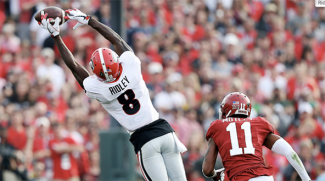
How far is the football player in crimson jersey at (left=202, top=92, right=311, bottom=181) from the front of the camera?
5465 mm

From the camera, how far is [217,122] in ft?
18.7

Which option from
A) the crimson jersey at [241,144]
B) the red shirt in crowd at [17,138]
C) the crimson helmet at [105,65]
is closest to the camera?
the crimson jersey at [241,144]

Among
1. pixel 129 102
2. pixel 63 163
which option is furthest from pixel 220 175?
pixel 63 163

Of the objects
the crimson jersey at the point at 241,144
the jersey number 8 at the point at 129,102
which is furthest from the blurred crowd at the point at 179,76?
the crimson jersey at the point at 241,144

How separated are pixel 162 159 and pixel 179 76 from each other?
21.7 feet

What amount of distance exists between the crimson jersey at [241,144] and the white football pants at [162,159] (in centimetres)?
64

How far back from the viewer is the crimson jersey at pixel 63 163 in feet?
32.3

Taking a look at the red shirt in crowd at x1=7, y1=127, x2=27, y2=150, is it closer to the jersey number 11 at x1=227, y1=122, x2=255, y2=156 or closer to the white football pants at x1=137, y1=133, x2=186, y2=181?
the white football pants at x1=137, y1=133, x2=186, y2=181

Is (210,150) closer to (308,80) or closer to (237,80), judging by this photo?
(237,80)

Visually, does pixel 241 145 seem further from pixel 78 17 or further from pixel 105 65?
pixel 78 17

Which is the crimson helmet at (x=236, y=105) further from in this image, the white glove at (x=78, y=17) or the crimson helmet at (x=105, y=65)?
the white glove at (x=78, y=17)

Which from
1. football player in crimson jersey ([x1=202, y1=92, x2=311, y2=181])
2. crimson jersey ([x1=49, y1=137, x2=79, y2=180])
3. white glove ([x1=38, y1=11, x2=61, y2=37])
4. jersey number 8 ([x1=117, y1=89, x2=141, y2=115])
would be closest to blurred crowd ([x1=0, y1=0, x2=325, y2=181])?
crimson jersey ([x1=49, y1=137, x2=79, y2=180])

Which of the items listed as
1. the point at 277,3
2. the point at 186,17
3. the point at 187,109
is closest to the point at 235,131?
the point at 187,109

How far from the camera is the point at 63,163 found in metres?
9.91
